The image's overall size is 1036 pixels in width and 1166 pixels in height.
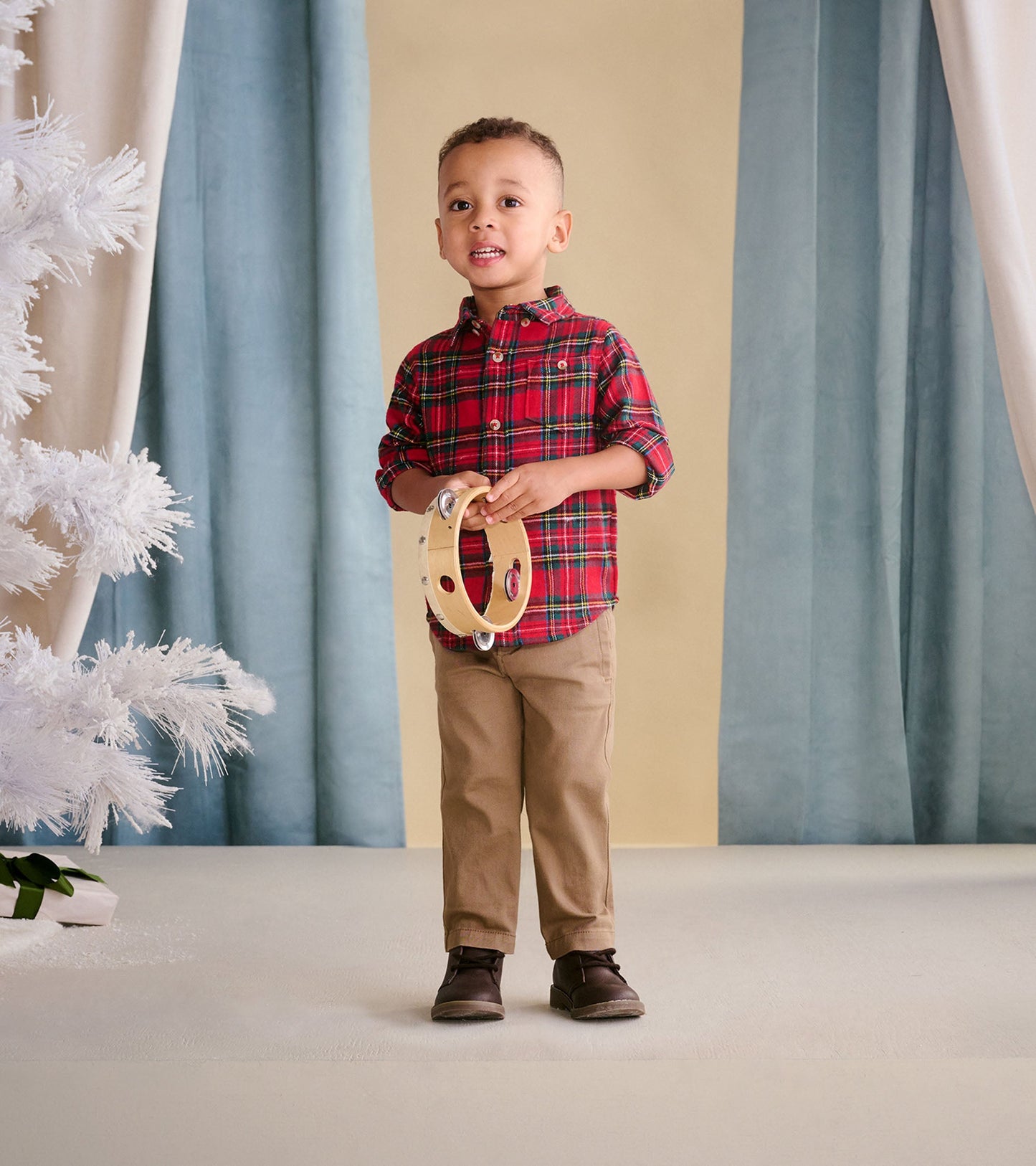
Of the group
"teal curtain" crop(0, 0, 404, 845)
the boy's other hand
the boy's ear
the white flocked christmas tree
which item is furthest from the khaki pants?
"teal curtain" crop(0, 0, 404, 845)

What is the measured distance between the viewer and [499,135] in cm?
115

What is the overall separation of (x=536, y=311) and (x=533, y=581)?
280 mm

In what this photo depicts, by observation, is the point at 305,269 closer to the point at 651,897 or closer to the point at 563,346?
the point at 563,346

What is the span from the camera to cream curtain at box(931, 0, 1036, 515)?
1723 millimetres

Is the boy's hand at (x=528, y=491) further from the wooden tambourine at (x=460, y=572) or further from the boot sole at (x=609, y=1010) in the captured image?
the boot sole at (x=609, y=1010)

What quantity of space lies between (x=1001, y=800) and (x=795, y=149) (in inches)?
47.4

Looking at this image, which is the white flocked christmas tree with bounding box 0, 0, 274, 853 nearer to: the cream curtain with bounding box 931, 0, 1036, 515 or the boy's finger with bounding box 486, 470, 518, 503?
the boy's finger with bounding box 486, 470, 518, 503

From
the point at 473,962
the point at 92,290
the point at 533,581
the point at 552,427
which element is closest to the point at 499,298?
the point at 552,427

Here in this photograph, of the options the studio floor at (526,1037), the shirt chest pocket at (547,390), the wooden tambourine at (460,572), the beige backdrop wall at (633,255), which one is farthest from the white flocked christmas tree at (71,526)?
the beige backdrop wall at (633,255)

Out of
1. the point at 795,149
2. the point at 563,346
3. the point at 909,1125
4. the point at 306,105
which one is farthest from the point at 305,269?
the point at 909,1125

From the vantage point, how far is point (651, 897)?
1.64 meters

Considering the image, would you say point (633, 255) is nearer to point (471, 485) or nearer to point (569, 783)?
point (471, 485)

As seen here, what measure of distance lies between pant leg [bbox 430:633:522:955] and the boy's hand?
0.15m

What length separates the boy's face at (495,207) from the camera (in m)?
1.15
